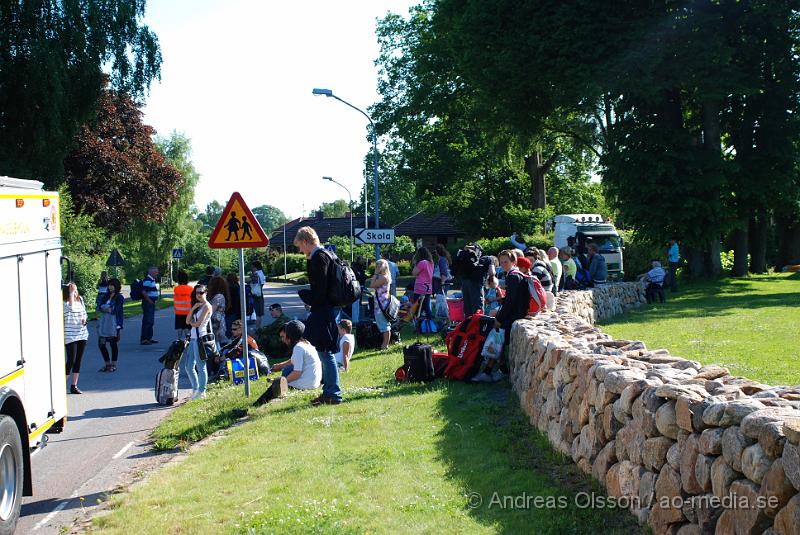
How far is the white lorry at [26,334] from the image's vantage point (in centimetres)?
637

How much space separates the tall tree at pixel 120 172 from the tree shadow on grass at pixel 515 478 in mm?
32697

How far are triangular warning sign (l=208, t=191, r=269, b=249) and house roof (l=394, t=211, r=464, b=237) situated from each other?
62.5 m

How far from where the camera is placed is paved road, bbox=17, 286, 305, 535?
7086mm

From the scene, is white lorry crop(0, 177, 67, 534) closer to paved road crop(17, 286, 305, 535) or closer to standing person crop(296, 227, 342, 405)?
paved road crop(17, 286, 305, 535)

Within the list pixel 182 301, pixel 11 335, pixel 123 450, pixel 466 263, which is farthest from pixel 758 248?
pixel 11 335

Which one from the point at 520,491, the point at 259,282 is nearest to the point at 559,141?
the point at 259,282

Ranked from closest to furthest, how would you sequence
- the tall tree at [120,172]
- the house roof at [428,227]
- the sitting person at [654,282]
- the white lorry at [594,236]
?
the sitting person at [654,282], the white lorry at [594,236], the tall tree at [120,172], the house roof at [428,227]

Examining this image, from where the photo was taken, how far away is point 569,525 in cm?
533

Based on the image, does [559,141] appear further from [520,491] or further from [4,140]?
[520,491]

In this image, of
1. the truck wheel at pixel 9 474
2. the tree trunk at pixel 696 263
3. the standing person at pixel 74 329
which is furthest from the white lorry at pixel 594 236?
the truck wheel at pixel 9 474

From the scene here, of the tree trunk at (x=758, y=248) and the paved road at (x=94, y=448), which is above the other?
the tree trunk at (x=758, y=248)

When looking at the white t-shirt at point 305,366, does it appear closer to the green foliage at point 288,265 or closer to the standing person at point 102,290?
the standing person at point 102,290

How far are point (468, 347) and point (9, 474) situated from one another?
20.9ft

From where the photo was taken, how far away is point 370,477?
681 cm
